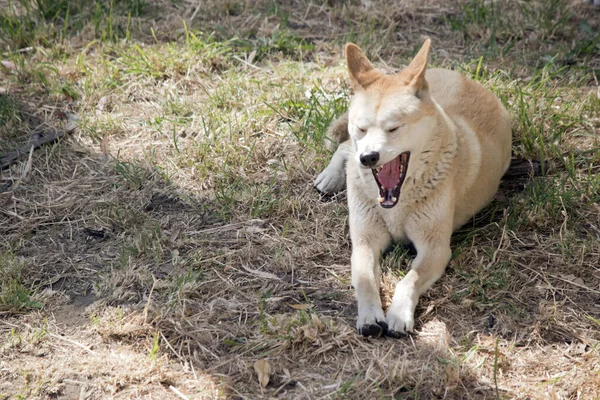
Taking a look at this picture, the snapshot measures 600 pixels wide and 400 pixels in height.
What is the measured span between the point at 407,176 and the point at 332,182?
0.80m

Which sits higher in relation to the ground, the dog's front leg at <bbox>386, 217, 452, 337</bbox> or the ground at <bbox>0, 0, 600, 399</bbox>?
the dog's front leg at <bbox>386, 217, 452, 337</bbox>

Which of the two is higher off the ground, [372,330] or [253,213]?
[372,330]

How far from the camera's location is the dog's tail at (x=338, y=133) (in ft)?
15.9

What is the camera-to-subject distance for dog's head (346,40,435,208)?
12.0 feet

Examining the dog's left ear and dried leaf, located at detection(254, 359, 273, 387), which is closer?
dried leaf, located at detection(254, 359, 273, 387)

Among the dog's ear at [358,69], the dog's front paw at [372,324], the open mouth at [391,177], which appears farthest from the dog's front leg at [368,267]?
the dog's ear at [358,69]

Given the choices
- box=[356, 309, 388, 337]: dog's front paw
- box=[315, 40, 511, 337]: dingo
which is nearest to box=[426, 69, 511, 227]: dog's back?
box=[315, 40, 511, 337]: dingo

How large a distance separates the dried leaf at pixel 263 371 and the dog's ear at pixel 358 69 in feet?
5.14

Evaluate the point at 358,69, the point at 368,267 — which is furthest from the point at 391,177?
the point at 358,69

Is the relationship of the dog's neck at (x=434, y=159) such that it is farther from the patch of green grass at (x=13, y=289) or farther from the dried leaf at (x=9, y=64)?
the dried leaf at (x=9, y=64)

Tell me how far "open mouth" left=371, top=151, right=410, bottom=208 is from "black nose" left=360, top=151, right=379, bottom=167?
26 cm

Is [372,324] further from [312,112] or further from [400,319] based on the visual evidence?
[312,112]

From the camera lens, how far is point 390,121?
12.1 feet

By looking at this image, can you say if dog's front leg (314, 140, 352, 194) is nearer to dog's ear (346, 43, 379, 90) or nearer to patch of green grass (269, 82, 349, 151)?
patch of green grass (269, 82, 349, 151)
